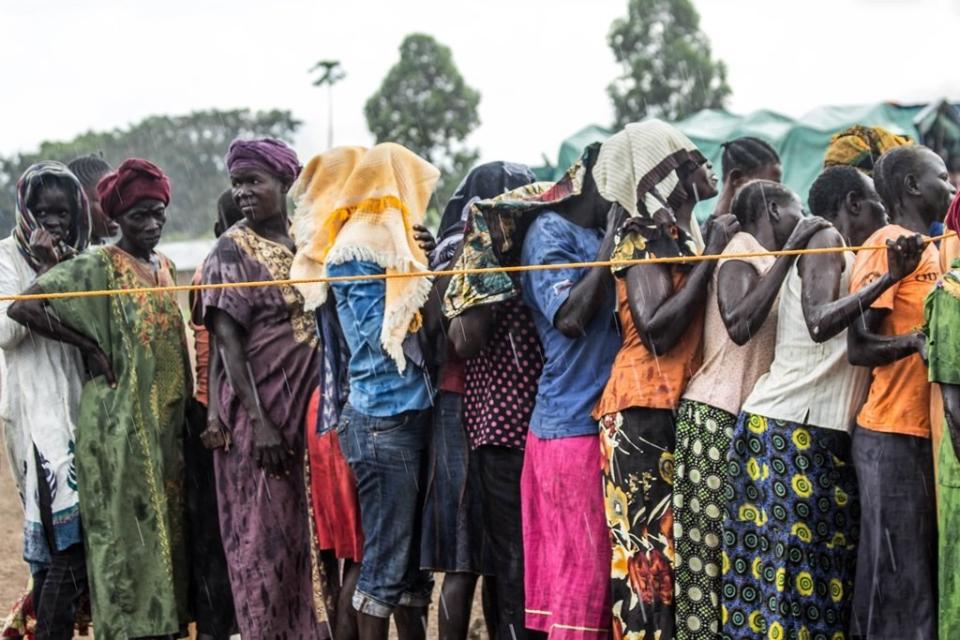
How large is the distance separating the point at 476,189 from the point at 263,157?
95 centimetres

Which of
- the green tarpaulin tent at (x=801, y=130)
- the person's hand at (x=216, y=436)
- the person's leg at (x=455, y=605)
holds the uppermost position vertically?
the green tarpaulin tent at (x=801, y=130)

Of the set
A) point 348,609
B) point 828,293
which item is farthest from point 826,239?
point 348,609

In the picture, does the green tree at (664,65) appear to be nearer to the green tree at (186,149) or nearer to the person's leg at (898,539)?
the green tree at (186,149)

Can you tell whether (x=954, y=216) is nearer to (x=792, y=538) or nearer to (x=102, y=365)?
(x=792, y=538)

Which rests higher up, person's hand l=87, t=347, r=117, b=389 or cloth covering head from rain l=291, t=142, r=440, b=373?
cloth covering head from rain l=291, t=142, r=440, b=373

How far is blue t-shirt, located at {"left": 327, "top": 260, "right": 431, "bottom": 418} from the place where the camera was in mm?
5168

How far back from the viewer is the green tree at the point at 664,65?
102 ft

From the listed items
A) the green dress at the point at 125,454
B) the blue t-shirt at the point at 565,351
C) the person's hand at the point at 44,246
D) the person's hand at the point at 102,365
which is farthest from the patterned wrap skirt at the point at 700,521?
the person's hand at the point at 44,246

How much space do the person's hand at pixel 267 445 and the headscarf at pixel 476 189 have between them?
36.6 inches

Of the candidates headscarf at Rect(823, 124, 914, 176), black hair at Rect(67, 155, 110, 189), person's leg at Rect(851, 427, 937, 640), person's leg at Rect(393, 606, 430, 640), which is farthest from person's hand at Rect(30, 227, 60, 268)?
person's leg at Rect(851, 427, 937, 640)

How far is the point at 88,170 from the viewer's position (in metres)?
6.74

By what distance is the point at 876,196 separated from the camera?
15.4 ft

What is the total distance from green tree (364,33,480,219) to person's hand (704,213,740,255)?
2797 cm

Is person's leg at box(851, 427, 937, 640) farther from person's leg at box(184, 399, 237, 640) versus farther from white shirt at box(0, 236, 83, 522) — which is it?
white shirt at box(0, 236, 83, 522)
